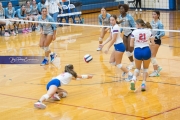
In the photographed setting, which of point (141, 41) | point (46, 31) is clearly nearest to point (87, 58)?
point (141, 41)

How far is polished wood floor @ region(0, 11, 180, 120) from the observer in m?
9.85

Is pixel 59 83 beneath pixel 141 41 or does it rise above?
beneath

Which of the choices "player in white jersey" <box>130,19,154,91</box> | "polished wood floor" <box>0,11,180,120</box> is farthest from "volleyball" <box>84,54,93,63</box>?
"player in white jersey" <box>130,19,154,91</box>

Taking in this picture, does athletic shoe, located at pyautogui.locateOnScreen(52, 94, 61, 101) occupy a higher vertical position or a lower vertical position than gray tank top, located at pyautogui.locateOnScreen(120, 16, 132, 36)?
lower

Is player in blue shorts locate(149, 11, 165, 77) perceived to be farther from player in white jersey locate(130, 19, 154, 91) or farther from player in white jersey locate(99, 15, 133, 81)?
player in white jersey locate(130, 19, 154, 91)

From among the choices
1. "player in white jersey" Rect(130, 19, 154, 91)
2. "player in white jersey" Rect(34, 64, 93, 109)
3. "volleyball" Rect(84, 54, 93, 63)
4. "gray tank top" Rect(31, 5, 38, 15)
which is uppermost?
"gray tank top" Rect(31, 5, 38, 15)

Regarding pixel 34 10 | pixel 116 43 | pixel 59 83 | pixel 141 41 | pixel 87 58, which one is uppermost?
pixel 34 10

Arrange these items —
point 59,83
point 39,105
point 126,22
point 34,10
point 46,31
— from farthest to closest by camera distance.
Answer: point 34,10 → point 46,31 → point 126,22 → point 59,83 → point 39,105

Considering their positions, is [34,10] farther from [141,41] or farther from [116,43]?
[141,41]

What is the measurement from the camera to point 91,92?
38.1 ft

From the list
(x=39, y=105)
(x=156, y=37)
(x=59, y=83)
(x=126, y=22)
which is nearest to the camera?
(x=39, y=105)

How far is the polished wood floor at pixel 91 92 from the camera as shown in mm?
9852

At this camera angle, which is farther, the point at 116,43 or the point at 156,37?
the point at 156,37

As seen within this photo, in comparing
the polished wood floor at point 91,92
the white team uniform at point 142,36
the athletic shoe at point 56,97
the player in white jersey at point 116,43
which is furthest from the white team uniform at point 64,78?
the white team uniform at point 142,36
